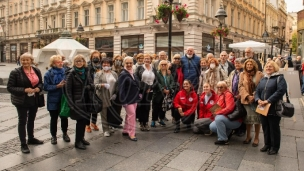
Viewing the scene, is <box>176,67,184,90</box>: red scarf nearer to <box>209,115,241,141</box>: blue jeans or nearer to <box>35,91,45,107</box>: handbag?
<box>209,115,241,141</box>: blue jeans

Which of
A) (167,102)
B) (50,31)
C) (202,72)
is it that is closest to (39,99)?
(167,102)

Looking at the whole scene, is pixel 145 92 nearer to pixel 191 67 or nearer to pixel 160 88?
pixel 160 88

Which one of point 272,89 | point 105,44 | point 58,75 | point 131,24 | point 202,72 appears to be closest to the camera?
point 272,89

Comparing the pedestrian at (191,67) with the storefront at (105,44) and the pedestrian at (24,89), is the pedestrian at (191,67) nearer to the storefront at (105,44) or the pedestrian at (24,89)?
the pedestrian at (24,89)

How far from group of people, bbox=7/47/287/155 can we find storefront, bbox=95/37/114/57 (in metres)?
23.8

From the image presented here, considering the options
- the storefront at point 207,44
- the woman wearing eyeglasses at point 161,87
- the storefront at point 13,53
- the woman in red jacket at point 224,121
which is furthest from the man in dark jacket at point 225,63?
the storefront at point 13,53

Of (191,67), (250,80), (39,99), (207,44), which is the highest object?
(207,44)

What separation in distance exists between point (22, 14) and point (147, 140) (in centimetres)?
5070

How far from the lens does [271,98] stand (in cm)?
498

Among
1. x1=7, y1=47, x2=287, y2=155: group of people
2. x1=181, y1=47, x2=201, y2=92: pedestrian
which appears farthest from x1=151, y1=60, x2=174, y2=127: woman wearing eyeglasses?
x1=181, y1=47, x2=201, y2=92: pedestrian

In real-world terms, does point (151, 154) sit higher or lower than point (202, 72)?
lower

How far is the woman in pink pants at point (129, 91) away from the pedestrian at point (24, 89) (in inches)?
66.4

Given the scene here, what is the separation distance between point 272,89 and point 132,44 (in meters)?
24.5

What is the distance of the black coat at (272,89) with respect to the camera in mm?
4961
